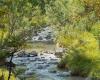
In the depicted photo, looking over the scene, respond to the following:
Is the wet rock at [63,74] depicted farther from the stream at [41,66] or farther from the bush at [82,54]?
the bush at [82,54]

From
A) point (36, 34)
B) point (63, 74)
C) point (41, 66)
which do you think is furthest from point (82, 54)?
point (41, 66)

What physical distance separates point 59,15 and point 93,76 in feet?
102

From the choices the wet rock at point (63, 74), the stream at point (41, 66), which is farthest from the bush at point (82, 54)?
the stream at point (41, 66)

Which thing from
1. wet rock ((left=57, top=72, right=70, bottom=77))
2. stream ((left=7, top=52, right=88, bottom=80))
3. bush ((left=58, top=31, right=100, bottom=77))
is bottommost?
stream ((left=7, top=52, right=88, bottom=80))

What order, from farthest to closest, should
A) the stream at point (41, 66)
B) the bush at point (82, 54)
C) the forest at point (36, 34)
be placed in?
the stream at point (41, 66) → the bush at point (82, 54) → the forest at point (36, 34)

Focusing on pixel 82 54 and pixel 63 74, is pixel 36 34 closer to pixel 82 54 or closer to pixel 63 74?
pixel 82 54

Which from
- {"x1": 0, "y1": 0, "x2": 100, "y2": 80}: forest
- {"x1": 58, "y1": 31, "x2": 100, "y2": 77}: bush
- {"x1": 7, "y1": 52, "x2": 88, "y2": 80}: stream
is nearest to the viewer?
{"x1": 0, "y1": 0, "x2": 100, "y2": 80}: forest

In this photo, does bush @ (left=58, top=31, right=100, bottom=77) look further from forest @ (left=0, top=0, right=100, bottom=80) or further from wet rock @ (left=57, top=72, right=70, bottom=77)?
wet rock @ (left=57, top=72, right=70, bottom=77)

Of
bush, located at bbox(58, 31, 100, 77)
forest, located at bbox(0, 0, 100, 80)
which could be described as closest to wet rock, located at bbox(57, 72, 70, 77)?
forest, located at bbox(0, 0, 100, 80)

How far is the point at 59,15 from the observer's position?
50.2 meters

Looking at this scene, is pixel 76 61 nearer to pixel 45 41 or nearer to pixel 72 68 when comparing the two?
pixel 72 68

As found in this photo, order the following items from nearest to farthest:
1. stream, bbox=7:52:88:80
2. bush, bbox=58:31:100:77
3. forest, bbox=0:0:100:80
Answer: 1. forest, bbox=0:0:100:80
2. bush, bbox=58:31:100:77
3. stream, bbox=7:52:88:80

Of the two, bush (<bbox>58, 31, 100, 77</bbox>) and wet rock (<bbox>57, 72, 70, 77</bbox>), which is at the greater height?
bush (<bbox>58, 31, 100, 77</bbox>)

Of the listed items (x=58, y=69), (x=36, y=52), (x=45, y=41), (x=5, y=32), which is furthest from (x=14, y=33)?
(x=45, y=41)
